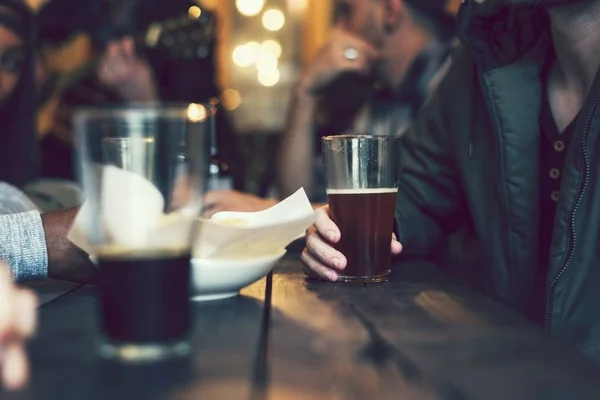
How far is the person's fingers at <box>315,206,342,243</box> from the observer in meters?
1.05

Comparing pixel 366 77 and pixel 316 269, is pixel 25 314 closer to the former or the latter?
pixel 316 269

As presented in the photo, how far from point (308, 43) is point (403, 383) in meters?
6.45

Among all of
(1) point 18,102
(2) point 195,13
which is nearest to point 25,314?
(2) point 195,13

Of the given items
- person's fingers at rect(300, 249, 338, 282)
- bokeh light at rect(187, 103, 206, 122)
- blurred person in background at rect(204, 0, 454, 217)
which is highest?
blurred person in background at rect(204, 0, 454, 217)

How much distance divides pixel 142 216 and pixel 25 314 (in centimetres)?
24

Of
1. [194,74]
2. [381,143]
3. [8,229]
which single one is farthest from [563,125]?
[194,74]

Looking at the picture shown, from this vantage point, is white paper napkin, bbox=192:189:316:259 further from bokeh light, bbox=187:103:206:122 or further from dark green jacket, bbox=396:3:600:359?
dark green jacket, bbox=396:3:600:359

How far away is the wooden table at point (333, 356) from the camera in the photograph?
51cm

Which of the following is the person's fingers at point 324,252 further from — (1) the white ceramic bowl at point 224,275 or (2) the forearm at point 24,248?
(2) the forearm at point 24,248

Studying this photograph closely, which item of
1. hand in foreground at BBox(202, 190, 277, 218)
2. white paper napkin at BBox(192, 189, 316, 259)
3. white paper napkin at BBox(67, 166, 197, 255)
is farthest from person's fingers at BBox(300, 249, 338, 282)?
hand in foreground at BBox(202, 190, 277, 218)

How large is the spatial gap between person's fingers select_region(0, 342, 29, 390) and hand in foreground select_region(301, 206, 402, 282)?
1.59 ft

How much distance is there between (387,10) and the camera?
281 centimetres

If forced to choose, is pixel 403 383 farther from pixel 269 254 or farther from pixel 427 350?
pixel 269 254

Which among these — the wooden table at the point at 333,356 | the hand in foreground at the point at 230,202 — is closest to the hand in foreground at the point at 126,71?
the hand in foreground at the point at 230,202
